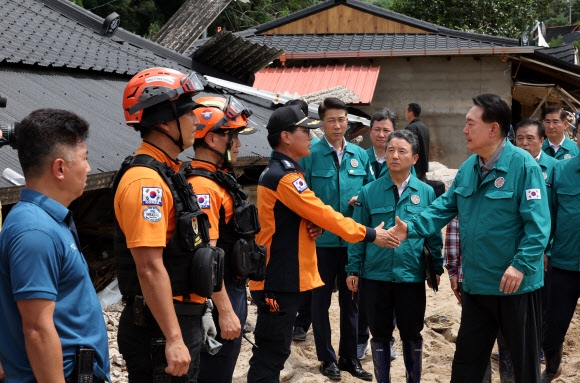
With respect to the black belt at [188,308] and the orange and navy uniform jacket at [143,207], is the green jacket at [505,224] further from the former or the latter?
the orange and navy uniform jacket at [143,207]

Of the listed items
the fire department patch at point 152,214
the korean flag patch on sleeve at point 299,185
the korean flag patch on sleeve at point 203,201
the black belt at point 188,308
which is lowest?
the black belt at point 188,308

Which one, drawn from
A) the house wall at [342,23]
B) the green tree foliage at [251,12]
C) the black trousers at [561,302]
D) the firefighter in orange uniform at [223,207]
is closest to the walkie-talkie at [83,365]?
the firefighter in orange uniform at [223,207]

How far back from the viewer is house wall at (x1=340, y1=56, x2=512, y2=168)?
16969mm

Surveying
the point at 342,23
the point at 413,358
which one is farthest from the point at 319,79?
the point at 413,358

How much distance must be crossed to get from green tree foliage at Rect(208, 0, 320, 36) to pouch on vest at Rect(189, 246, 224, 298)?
2447cm

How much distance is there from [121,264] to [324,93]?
941 centimetres

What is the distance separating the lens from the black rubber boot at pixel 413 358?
588 cm

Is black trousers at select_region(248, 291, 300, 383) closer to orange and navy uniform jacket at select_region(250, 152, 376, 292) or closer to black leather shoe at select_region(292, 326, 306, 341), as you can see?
orange and navy uniform jacket at select_region(250, 152, 376, 292)

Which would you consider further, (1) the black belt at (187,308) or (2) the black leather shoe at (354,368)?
(2) the black leather shoe at (354,368)

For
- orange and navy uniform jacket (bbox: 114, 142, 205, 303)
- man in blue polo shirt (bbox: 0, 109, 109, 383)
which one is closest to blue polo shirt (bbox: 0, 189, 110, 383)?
man in blue polo shirt (bbox: 0, 109, 109, 383)

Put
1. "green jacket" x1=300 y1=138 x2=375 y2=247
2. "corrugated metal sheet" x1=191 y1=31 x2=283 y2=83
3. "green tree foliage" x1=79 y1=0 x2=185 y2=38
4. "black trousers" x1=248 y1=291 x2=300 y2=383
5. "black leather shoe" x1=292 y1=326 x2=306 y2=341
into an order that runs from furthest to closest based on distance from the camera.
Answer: "green tree foliage" x1=79 y1=0 x2=185 y2=38, "corrugated metal sheet" x1=191 y1=31 x2=283 y2=83, "black leather shoe" x1=292 y1=326 x2=306 y2=341, "green jacket" x1=300 y1=138 x2=375 y2=247, "black trousers" x1=248 y1=291 x2=300 y2=383

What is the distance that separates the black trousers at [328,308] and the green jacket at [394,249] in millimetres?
543

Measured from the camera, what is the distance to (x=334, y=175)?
6.82 metres

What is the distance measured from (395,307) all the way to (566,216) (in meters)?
1.56
